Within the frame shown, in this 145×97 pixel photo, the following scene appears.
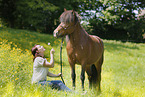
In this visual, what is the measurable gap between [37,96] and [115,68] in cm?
728

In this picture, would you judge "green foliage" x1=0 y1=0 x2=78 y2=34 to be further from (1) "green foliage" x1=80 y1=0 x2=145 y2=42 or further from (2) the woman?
(2) the woman

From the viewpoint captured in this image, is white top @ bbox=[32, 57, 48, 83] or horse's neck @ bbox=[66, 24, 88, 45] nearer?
white top @ bbox=[32, 57, 48, 83]

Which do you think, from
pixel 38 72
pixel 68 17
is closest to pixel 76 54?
pixel 68 17

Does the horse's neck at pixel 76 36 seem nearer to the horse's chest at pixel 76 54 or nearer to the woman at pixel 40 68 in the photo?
the horse's chest at pixel 76 54

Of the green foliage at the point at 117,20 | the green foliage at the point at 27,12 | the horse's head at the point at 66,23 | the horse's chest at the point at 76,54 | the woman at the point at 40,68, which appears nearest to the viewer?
the horse's head at the point at 66,23

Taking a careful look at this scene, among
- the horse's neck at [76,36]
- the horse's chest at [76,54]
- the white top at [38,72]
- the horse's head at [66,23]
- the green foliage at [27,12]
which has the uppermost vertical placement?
the green foliage at [27,12]

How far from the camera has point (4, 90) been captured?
374 centimetres

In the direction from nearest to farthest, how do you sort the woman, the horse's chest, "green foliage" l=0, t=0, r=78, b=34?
the woman
the horse's chest
"green foliage" l=0, t=0, r=78, b=34

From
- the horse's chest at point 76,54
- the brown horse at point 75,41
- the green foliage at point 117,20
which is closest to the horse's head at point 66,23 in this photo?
the brown horse at point 75,41

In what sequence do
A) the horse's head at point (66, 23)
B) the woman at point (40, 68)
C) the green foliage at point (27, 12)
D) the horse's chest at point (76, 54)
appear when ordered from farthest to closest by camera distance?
the green foliage at point (27, 12), the horse's chest at point (76, 54), the woman at point (40, 68), the horse's head at point (66, 23)

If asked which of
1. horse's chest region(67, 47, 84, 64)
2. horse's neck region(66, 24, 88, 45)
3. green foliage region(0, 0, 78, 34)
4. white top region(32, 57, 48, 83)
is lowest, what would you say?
white top region(32, 57, 48, 83)

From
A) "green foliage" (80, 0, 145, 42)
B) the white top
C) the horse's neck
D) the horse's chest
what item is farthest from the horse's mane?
"green foliage" (80, 0, 145, 42)

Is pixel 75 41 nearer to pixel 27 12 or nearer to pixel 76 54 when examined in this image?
pixel 76 54

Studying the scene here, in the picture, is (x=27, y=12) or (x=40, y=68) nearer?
(x=40, y=68)
